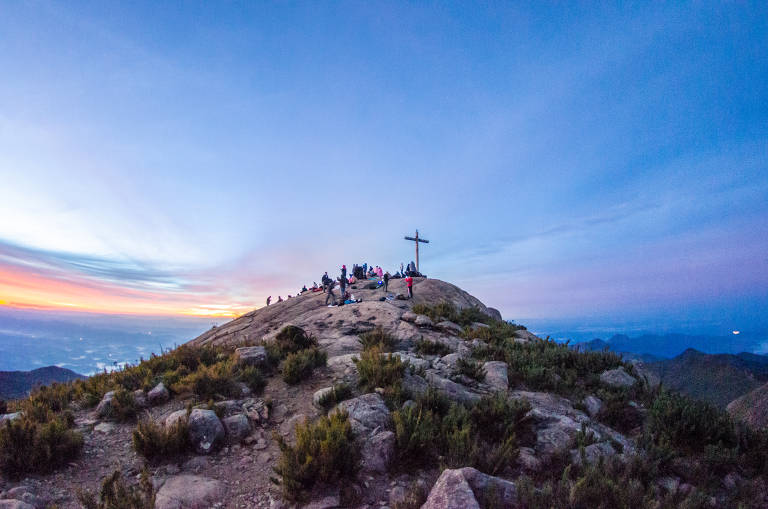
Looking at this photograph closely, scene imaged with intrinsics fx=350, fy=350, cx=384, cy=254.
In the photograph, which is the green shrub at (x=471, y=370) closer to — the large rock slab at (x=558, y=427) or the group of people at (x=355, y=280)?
the large rock slab at (x=558, y=427)

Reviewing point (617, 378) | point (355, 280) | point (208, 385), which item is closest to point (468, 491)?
point (208, 385)

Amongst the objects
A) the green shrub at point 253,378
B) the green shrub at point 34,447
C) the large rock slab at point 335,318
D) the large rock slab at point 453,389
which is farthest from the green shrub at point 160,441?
the large rock slab at point 335,318

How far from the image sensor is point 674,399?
8758 mm

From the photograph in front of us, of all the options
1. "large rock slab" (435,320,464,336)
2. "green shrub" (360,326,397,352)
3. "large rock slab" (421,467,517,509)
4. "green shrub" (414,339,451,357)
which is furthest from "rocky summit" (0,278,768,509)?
"large rock slab" (435,320,464,336)

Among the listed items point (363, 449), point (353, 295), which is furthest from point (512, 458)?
point (353, 295)

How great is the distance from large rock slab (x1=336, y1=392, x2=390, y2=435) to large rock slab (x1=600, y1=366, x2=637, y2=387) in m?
7.36

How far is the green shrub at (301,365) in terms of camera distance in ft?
31.4

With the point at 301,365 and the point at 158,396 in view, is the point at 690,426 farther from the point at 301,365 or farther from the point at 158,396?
the point at 158,396

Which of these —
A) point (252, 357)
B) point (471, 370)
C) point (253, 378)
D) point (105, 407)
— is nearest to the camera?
point (105, 407)

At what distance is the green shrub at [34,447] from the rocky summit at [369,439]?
24mm

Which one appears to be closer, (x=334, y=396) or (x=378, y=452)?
(x=378, y=452)

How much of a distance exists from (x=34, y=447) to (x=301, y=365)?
5.30 meters

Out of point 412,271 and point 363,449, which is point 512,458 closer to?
point 363,449

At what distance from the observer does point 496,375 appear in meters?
10.4
